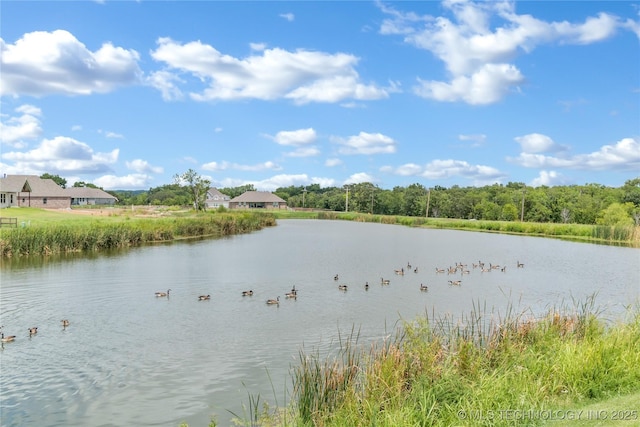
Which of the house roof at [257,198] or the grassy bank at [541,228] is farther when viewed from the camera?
the house roof at [257,198]

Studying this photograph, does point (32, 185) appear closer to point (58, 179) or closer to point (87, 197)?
point (87, 197)

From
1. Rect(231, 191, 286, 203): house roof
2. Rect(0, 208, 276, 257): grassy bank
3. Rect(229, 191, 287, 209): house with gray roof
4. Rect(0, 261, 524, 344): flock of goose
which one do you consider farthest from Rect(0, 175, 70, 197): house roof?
Rect(0, 261, 524, 344): flock of goose

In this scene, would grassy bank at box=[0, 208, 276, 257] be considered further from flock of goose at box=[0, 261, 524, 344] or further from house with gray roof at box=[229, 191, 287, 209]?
house with gray roof at box=[229, 191, 287, 209]

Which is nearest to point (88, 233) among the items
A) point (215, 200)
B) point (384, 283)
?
point (384, 283)

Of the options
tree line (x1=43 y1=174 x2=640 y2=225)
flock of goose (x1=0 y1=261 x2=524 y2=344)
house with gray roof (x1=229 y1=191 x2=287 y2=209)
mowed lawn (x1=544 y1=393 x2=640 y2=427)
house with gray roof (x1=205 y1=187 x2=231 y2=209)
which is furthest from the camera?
house with gray roof (x1=205 y1=187 x2=231 y2=209)

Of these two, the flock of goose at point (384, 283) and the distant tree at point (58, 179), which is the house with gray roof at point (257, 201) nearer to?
the distant tree at point (58, 179)

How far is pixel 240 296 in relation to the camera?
22.4 metres

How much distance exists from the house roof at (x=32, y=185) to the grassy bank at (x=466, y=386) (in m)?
75.4

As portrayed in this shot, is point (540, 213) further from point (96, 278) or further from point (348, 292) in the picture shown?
point (96, 278)

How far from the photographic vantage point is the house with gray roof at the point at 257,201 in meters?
131

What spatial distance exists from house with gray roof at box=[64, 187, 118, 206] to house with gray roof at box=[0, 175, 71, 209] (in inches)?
879

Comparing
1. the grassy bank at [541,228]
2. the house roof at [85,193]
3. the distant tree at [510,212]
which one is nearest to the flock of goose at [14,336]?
the grassy bank at [541,228]

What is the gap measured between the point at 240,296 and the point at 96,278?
29.0 ft

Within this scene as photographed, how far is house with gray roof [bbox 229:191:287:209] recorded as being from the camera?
13100 centimetres
